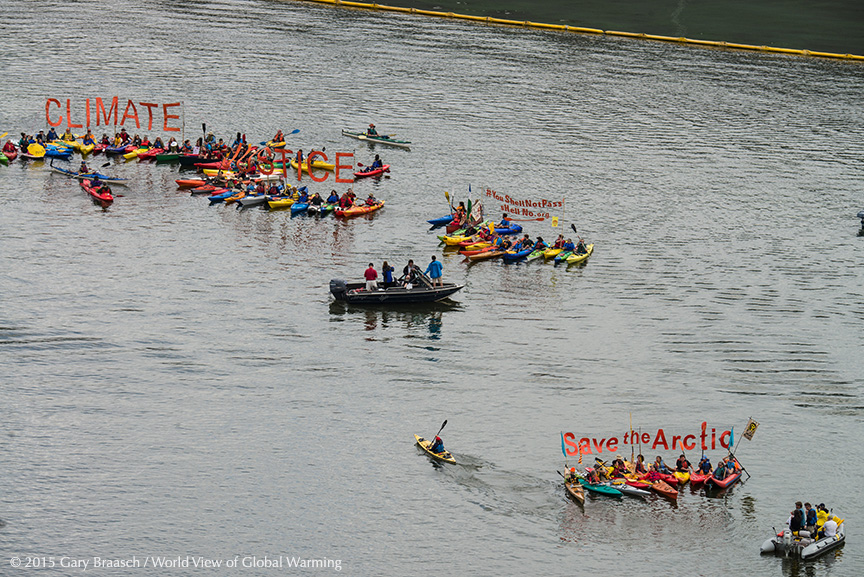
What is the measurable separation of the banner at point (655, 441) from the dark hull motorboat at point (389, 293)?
1805cm

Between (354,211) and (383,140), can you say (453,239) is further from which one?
(383,140)

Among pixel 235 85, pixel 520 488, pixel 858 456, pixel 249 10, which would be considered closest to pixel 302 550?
pixel 520 488

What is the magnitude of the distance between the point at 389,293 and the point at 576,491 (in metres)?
23.5

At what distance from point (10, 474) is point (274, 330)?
18.8 meters

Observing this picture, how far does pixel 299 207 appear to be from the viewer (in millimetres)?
87562

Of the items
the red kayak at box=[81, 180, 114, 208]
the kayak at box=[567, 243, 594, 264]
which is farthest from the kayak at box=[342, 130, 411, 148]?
the kayak at box=[567, 243, 594, 264]

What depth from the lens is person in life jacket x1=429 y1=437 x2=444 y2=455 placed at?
5450 cm

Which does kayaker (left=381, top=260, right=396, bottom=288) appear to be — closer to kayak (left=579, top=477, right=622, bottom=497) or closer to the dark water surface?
the dark water surface

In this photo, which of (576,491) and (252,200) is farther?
(252,200)

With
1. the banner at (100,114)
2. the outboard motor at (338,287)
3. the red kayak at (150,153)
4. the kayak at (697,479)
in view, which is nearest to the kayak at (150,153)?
the red kayak at (150,153)

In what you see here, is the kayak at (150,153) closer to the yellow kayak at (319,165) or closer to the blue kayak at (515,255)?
the yellow kayak at (319,165)

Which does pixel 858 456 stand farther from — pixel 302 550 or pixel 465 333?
pixel 302 550

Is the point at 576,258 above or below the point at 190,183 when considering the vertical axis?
below

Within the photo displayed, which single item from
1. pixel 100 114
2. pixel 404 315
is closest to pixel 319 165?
pixel 100 114
